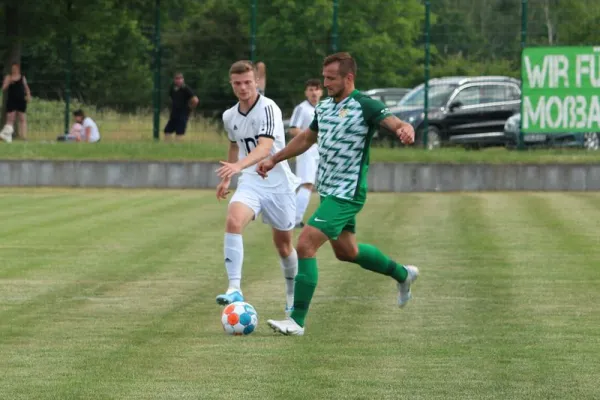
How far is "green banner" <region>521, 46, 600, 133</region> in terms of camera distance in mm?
27797

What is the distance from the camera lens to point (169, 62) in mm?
29750

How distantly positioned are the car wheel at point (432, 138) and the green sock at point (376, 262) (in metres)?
18.2

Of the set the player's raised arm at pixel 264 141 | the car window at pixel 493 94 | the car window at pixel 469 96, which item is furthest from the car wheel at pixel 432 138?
the player's raised arm at pixel 264 141

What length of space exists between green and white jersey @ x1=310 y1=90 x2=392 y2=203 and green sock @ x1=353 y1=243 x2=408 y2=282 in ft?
1.91

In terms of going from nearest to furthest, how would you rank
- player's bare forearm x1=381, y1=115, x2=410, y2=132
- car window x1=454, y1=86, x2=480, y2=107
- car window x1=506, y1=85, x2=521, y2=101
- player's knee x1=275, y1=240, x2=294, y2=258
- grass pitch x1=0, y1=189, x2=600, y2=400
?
grass pitch x1=0, y1=189, x2=600, y2=400 < player's bare forearm x1=381, y1=115, x2=410, y2=132 < player's knee x1=275, y1=240, x2=294, y2=258 < car window x1=506, y1=85, x2=521, y2=101 < car window x1=454, y1=86, x2=480, y2=107

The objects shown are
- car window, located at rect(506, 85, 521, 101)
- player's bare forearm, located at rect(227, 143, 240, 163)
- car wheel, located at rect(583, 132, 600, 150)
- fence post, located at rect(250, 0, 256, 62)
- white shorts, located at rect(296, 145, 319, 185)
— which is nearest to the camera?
player's bare forearm, located at rect(227, 143, 240, 163)

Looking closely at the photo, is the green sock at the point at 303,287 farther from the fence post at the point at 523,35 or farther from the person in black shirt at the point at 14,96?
the person in black shirt at the point at 14,96

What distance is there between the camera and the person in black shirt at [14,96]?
99.2 ft

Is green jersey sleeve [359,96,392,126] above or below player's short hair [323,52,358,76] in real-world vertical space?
below

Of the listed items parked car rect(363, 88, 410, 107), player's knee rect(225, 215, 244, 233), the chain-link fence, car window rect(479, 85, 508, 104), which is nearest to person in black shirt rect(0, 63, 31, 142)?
the chain-link fence

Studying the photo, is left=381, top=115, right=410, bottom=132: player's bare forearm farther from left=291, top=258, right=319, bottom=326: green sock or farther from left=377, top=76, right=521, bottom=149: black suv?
left=377, top=76, right=521, bottom=149: black suv

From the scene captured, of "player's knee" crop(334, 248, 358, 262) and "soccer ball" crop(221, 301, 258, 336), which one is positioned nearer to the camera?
"soccer ball" crop(221, 301, 258, 336)

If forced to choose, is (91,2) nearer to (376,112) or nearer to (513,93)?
(513,93)

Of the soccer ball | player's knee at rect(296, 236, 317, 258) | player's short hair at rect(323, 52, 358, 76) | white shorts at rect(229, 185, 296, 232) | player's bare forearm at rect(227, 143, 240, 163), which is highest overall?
player's short hair at rect(323, 52, 358, 76)
